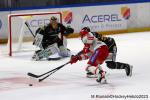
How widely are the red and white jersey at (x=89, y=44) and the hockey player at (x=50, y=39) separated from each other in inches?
85.5

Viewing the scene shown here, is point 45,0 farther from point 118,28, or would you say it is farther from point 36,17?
point 118,28

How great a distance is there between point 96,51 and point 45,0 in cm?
521

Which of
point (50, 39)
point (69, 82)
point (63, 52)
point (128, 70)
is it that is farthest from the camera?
point (63, 52)

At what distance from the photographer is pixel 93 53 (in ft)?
20.4

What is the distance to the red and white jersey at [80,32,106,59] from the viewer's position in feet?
20.2

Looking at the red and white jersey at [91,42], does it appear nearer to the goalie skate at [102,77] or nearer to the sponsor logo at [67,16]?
the goalie skate at [102,77]

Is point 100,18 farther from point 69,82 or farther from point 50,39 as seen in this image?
point 69,82

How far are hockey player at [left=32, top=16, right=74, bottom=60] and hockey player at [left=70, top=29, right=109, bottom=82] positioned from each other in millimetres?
2187

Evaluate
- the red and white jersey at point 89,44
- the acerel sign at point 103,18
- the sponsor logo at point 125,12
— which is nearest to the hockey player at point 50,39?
the red and white jersey at point 89,44

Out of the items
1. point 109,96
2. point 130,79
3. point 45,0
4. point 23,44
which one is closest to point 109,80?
point 130,79

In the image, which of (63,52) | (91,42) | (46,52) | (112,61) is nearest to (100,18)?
(63,52)

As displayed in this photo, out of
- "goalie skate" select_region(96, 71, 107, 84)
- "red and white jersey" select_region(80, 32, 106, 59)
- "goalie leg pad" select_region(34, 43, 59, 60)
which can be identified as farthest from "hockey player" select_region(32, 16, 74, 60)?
"goalie skate" select_region(96, 71, 107, 84)

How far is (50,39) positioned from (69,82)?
221 centimetres

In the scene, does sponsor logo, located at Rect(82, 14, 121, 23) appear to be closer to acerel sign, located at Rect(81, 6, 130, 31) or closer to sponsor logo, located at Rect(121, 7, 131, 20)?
acerel sign, located at Rect(81, 6, 130, 31)
